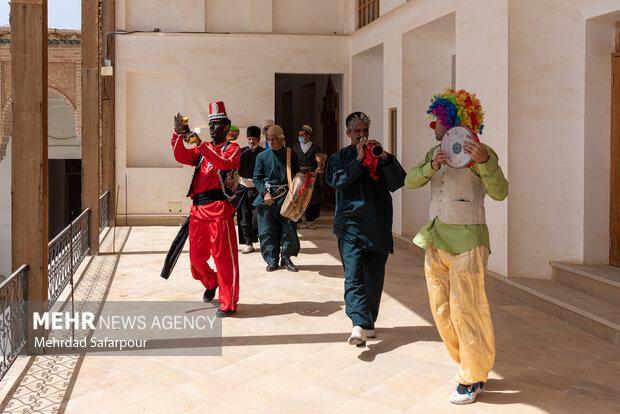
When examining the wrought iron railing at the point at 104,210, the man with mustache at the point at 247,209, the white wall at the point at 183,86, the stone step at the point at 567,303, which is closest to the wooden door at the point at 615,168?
the stone step at the point at 567,303

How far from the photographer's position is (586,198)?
22.2ft

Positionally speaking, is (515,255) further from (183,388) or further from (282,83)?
(282,83)

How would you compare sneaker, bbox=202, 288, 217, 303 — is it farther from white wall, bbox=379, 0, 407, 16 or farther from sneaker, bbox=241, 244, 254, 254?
white wall, bbox=379, 0, 407, 16

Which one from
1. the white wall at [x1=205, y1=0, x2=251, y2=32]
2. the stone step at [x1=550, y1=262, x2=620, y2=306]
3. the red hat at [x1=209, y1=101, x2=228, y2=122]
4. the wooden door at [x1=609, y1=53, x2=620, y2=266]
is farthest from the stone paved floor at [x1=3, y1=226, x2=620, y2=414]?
the white wall at [x1=205, y1=0, x2=251, y2=32]

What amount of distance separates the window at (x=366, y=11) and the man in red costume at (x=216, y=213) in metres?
6.67

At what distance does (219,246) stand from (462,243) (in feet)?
8.17

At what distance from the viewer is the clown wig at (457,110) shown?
3893 millimetres

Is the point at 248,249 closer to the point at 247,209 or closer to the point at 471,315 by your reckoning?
the point at 247,209

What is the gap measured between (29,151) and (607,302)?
4879 millimetres

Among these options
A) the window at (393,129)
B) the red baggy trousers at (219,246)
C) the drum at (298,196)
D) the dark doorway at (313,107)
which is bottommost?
the red baggy trousers at (219,246)

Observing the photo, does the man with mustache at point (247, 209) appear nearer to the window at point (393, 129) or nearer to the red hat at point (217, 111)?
the window at point (393, 129)

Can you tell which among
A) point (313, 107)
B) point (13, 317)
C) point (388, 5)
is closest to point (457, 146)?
point (13, 317)

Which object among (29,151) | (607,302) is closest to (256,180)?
(29,151)

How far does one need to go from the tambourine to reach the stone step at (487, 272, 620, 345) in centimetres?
223
